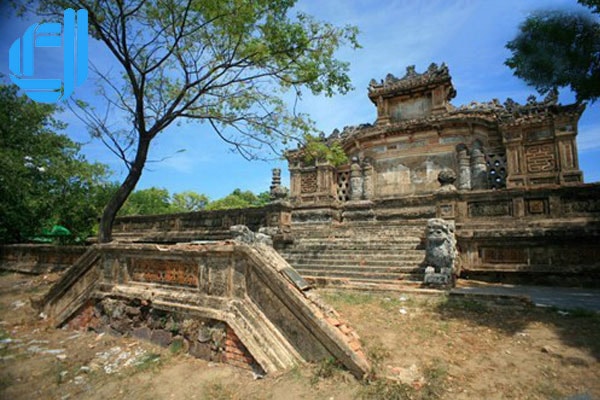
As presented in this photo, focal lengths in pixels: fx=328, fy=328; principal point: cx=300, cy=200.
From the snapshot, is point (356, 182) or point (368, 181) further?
point (356, 182)

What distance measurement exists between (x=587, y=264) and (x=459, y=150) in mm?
8236

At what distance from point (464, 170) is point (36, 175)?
16.5 meters

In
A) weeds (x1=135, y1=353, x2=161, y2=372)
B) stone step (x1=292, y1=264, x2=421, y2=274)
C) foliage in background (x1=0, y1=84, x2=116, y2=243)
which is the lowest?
weeds (x1=135, y1=353, x2=161, y2=372)

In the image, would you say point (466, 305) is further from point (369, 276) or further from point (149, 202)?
point (149, 202)

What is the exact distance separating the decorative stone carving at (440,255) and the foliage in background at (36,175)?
1224 cm

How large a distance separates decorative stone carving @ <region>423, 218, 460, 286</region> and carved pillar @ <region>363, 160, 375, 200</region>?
8.57 m

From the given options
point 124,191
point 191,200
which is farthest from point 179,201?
point 124,191

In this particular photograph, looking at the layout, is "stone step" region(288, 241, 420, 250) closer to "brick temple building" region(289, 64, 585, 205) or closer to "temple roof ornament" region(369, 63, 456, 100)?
"brick temple building" region(289, 64, 585, 205)

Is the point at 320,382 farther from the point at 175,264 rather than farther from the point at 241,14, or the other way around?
the point at 241,14

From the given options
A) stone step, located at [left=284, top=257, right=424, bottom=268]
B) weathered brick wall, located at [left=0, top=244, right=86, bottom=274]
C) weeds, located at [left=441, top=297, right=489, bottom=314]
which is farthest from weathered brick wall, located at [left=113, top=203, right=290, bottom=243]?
weeds, located at [left=441, top=297, right=489, bottom=314]

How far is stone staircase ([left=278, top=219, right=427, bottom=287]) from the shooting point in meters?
7.54

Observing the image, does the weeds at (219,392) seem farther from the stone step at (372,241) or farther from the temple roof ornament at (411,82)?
the temple roof ornament at (411,82)

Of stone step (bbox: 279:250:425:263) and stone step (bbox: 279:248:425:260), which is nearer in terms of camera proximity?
stone step (bbox: 279:250:425:263)

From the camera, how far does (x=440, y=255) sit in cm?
692
